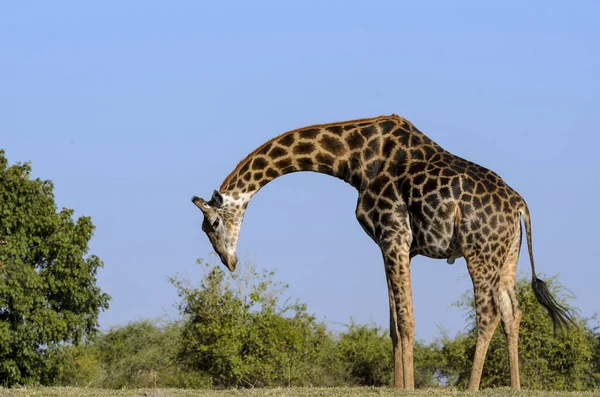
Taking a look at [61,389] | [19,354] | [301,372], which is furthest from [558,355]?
[61,389]

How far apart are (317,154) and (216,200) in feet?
6.38

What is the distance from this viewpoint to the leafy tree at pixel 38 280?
129ft

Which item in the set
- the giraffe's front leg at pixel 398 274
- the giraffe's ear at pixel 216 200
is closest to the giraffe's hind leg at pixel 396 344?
the giraffe's front leg at pixel 398 274

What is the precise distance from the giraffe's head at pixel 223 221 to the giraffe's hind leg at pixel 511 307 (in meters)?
4.67

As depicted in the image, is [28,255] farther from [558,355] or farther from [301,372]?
[558,355]

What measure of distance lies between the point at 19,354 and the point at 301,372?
1224cm

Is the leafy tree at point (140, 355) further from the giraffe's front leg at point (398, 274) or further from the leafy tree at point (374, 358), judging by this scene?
the giraffe's front leg at point (398, 274)

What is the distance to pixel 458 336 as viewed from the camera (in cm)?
4369

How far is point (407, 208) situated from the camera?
16.2 metres

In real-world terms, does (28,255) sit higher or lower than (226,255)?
higher

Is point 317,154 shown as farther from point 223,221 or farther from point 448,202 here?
point 448,202

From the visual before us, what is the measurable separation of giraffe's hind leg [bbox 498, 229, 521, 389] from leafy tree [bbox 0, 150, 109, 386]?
26.7m

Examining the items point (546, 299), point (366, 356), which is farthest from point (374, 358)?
point (546, 299)

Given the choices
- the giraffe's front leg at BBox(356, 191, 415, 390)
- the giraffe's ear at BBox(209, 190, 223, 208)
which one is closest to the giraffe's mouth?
the giraffe's ear at BBox(209, 190, 223, 208)
